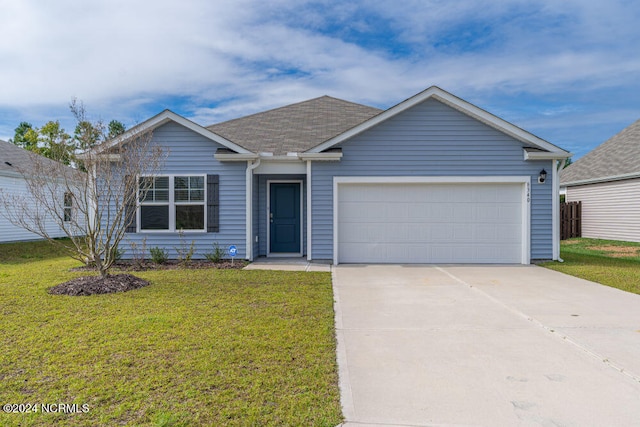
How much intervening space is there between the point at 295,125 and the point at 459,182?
19.1 feet

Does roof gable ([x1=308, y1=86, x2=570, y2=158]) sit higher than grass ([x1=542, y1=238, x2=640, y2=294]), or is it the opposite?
roof gable ([x1=308, y1=86, x2=570, y2=158])

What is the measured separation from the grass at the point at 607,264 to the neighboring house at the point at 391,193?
0.98 meters

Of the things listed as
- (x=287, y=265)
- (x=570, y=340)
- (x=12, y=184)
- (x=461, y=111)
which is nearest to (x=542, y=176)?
(x=461, y=111)

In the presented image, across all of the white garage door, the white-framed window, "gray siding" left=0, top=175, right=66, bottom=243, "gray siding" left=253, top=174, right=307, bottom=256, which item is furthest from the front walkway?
"gray siding" left=0, top=175, right=66, bottom=243

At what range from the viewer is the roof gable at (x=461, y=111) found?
32.8 ft

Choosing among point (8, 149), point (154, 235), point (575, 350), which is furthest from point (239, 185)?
point (8, 149)

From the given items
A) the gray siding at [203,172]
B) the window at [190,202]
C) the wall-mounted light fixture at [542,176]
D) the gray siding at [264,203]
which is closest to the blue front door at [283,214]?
the gray siding at [264,203]

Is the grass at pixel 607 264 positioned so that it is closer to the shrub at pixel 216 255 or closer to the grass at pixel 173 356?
the grass at pixel 173 356

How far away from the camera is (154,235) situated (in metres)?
10.4

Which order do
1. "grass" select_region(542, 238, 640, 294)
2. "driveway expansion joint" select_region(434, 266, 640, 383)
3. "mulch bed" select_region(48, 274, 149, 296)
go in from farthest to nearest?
"grass" select_region(542, 238, 640, 294) < "mulch bed" select_region(48, 274, 149, 296) < "driveway expansion joint" select_region(434, 266, 640, 383)

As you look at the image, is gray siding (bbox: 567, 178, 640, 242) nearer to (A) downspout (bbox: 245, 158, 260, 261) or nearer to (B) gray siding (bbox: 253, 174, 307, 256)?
(B) gray siding (bbox: 253, 174, 307, 256)

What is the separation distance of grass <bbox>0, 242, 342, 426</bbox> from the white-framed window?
3697 mm

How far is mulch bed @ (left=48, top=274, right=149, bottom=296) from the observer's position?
6.57m

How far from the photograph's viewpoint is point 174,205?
10.4 m
